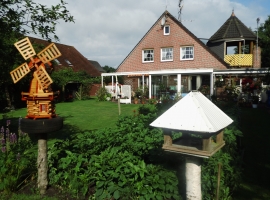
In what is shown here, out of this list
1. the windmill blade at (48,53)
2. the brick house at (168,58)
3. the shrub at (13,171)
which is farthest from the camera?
the brick house at (168,58)

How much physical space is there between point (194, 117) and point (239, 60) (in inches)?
818

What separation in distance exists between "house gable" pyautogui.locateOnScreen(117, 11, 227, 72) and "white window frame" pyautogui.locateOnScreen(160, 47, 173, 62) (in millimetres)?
202

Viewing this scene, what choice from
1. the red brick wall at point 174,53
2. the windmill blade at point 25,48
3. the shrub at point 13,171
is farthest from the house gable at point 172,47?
the shrub at point 13,171

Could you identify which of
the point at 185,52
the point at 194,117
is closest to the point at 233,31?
the point at 185,52

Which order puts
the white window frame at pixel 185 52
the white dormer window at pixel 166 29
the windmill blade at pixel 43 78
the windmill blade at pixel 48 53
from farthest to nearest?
the white dormer window at pixel 166 29 < the white window frame at pixel 185 52 < the windmill blade at pixel 48 53 < the windmill blade at pixel 43 78

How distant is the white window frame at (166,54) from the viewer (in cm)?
2342

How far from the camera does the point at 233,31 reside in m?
22.2

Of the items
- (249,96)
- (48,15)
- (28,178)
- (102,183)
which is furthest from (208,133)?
(249,96)

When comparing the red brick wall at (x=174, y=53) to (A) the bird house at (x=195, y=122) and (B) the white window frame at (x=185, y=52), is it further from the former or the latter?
(A) the bird house at (x=195, y=122)

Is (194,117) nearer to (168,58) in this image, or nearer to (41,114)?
(41,114)

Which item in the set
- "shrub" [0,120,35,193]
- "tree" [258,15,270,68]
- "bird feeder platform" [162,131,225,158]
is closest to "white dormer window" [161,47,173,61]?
"tree" [258,15,270,68]

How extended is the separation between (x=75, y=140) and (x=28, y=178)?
115 centimetres

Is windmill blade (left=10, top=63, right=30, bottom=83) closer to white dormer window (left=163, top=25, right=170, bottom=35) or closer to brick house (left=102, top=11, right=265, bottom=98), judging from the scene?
brick house (left=102, top=11, right=265, bottom=98)

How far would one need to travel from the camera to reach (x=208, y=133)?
268 centimetres
